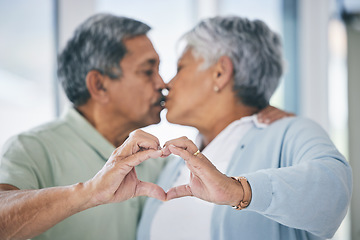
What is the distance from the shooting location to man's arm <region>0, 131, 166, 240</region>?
2.25 feet

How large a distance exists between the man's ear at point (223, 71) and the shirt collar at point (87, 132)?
33 cm

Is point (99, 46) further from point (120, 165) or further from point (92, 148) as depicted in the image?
point (120, 165)

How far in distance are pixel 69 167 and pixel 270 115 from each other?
1.69 ft

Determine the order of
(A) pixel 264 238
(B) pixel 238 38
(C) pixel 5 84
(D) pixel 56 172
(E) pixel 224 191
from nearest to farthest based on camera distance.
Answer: (E) pixel 224 191 → (A) pixel 264 238 → (D) pixel 56 172 → (B) pixel 238 38 → (C) pixel 5 84

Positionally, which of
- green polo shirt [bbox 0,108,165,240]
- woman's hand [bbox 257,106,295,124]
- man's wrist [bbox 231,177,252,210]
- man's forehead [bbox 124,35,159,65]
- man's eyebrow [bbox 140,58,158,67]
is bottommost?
green polo shirt [bbox 0,108,165,240]

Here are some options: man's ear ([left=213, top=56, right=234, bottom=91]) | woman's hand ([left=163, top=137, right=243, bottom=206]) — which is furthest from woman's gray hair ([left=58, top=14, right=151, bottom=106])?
woman's hand ([left=163, top=137, right=243, bottom=206])

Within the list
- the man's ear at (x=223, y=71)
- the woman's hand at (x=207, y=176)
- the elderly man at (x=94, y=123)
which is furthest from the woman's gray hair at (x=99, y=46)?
the woman's hand at (x=207, y=176)

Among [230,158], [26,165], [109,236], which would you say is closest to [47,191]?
[26,165]

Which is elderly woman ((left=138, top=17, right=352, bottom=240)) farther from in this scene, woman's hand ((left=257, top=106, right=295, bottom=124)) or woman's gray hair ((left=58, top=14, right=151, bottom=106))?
woman's gray hair ((left=58, top=14, right=151, bottom=106))

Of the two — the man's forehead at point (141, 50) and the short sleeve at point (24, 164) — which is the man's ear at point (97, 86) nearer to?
the man's forehead at point (141, 50)

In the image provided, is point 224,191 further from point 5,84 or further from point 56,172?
point 5,84

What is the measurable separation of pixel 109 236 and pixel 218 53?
1.77 feet

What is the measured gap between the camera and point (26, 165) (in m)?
0.90

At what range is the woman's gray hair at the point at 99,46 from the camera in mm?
1118
